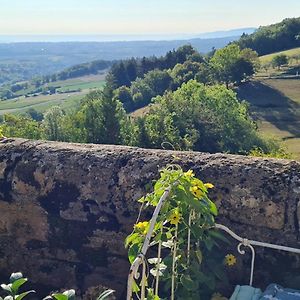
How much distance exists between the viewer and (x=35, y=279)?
4270mm

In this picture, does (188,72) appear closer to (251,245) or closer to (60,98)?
(251,245)

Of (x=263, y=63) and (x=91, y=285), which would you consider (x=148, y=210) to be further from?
(x=263, y=63)

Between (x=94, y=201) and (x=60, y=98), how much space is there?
138258mm

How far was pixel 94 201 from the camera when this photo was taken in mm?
4070

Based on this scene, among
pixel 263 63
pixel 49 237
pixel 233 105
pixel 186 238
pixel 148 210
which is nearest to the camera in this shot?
pixel 186 238

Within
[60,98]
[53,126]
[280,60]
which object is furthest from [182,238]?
[60,98]

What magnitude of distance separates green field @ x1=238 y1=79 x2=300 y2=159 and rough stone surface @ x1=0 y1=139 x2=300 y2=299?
3943 centimetres

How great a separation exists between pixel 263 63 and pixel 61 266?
72122 millimetres

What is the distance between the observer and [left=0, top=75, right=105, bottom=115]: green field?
121625mm

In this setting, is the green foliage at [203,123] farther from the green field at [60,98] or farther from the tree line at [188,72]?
the green field at [60,98]

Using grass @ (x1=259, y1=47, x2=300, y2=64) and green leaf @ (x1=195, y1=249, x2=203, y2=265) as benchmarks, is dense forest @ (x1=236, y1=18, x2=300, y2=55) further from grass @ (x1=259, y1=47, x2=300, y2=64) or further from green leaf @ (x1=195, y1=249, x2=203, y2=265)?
green leaf @ (x1=195, y1=249, x2=203, y2=265)

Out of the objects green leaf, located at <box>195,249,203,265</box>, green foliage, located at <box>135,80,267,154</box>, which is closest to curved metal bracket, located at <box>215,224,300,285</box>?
green leaf, located at <box>195,249,203,265</box>

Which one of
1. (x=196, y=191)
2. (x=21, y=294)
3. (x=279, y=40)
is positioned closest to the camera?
(x=21, y=294)

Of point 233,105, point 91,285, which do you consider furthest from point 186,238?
point 233,105
